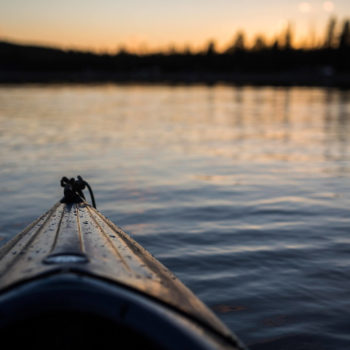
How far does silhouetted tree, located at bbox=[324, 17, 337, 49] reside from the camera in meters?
133

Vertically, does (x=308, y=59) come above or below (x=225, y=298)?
above

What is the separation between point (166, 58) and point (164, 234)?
7417 inches

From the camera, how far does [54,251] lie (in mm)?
3164

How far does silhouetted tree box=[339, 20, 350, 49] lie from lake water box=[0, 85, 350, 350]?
12327cm

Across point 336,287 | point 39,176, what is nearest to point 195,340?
point 336,287

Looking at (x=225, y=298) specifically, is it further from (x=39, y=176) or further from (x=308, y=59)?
(x=308, y=59)

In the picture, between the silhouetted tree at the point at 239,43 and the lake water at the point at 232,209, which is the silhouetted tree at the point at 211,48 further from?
the lake water at the point at 232,209

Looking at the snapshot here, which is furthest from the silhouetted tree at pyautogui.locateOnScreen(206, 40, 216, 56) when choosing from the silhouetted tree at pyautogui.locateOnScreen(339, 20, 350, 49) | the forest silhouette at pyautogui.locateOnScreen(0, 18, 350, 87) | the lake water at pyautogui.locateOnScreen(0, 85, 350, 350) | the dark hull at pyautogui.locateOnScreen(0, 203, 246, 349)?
the dark hull at pyautogui.locateOnScreen(0, 203, 246, 349)

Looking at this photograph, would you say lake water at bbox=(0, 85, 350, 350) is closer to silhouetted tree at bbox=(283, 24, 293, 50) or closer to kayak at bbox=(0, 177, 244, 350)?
kayak at bbox=(0, 177, 244, 350)

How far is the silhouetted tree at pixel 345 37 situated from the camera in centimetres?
12925

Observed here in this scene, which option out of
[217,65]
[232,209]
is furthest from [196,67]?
[232,209]

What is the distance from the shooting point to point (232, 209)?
29.9 ft

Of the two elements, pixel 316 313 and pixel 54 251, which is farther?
pixel 316 313

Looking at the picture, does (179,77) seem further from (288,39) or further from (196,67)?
(288,39)
